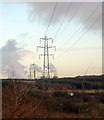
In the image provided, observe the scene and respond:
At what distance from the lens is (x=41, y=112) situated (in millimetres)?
10867

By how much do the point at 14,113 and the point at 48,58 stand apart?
27851mm

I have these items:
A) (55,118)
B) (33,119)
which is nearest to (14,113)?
(33,119)

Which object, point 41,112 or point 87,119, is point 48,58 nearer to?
point 87,119

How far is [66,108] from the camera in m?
19.9

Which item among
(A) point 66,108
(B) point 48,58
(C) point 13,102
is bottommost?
(A) point 66,108

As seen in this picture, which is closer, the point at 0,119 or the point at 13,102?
the point at 13,102

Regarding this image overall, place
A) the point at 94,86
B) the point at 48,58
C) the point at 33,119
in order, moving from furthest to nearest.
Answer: the point at 94,86
the point at 48,58
the point at 33,119

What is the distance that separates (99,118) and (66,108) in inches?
290

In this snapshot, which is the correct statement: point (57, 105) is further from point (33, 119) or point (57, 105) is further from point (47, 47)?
point (47, 47)

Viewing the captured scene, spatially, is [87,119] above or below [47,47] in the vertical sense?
below

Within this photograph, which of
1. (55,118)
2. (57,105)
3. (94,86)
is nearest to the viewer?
(55,118)

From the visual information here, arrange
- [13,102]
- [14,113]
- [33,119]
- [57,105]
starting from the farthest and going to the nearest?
1. [57,105]
2. [33,119]
3. [13,102]
4. [14,113]

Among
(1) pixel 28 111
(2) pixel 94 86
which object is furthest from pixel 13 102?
(2) pixel 94 86

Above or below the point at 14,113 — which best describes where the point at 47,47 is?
above
